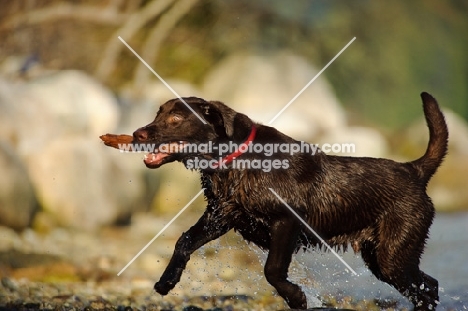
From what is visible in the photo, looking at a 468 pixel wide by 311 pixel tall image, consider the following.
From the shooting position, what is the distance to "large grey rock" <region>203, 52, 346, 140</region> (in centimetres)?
1455

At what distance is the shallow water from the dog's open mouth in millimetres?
1443

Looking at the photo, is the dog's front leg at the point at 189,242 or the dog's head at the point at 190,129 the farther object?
the dog's front leg at the point at 189,242

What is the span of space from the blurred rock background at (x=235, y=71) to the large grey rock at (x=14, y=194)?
1296 millimetres

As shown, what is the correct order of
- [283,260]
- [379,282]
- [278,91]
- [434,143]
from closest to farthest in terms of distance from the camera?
[283,260] < [434,143] < [379,282] < [278,91]

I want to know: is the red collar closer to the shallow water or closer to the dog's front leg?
the dog's front leg

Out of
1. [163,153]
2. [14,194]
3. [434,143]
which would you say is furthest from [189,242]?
[14,194]

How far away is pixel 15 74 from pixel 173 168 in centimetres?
334

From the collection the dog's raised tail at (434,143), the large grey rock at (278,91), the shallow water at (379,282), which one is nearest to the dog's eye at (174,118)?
the shallow water at (379,282)

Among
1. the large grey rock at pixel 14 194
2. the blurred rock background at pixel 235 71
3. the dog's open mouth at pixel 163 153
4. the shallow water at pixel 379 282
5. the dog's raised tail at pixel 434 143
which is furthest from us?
the blurred rock background at pixel 235 71

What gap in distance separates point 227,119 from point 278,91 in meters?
9.49

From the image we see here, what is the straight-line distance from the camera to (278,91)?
49.0 feet

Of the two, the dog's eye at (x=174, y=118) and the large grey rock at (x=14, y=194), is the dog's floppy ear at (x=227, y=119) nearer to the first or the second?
the dog's eye at (x=174, y=118)

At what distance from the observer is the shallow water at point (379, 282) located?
23.8ft

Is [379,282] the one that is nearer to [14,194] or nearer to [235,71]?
[14,194]
